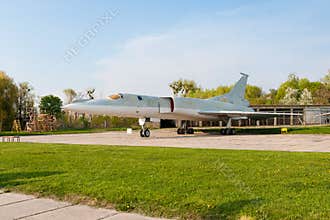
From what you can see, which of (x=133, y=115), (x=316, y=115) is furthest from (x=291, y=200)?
(x=316, y=115)

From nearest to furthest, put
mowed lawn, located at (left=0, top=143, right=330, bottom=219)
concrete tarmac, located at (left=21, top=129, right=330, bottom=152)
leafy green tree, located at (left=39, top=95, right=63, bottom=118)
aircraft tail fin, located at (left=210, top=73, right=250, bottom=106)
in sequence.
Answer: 1. mowed lawn, located at (left=0, top=143, right=330, bottom=219)
2. concrete tarmac, located at (left=21, top=129, right=330, bottom=152)
3. aircraft tail fin, located at (left=210, top=73, right=250, bottom=106)
4. leafy green tree, located at (left=39, top=95, right=63, bottom=118)

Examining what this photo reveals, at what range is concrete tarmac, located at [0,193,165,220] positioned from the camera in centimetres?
468

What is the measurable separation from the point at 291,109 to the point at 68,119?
3247 centimetres

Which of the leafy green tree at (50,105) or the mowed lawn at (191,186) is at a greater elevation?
the leafy green tree at (50,105)

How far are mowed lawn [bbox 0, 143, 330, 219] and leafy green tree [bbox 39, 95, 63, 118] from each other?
4733cm

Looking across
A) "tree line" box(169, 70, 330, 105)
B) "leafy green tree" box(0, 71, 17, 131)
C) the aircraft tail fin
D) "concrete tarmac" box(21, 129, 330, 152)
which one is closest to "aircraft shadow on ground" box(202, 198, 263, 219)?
"concrete tarmac" box(21, 129, 330, 152)

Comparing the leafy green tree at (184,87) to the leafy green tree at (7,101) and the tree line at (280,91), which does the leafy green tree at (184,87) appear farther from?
the leafy green tree at (7,101)

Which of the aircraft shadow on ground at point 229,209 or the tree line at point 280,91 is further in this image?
the tree line at point 280,91

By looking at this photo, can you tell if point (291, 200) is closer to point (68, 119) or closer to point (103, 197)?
point (103, 197)

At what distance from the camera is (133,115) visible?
80.0 ft

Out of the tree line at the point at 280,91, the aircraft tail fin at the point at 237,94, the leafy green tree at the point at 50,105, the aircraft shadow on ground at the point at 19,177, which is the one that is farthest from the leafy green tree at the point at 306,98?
the aircraft shadow on ground at the point at 19,177

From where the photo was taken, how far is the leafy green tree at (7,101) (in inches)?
1991

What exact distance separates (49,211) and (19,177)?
2.95 meters

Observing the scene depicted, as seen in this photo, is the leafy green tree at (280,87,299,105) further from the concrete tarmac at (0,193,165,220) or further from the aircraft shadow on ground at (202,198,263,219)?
the concrete tarmac at (0,193,165,220)
